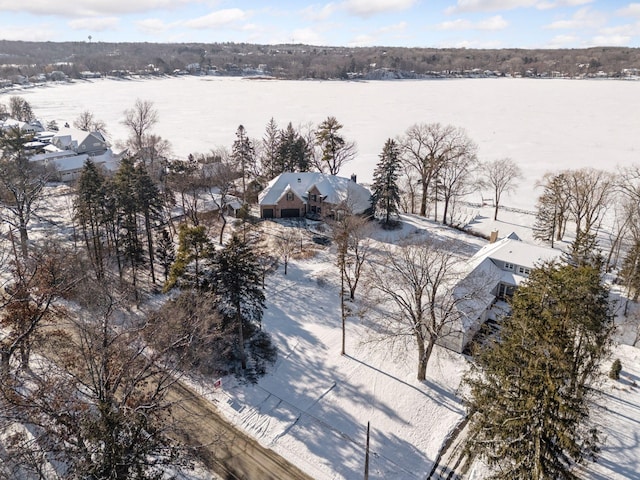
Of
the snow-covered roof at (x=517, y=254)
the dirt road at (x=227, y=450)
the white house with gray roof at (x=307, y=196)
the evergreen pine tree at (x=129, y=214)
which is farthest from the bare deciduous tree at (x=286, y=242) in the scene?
the dirt road at (x=227, y=450)

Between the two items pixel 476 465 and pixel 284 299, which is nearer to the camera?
pixel 476 465

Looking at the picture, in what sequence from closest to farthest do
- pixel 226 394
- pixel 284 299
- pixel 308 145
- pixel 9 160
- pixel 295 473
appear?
pixel 295 473 < pixel 226 394 < pixel 284 299 < pixel 9 160 < pixel 308 145

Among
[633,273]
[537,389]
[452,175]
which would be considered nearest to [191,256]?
[537,389]

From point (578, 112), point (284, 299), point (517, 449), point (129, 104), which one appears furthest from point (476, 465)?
point (129, 104)

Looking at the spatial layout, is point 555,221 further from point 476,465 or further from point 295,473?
point 295,473

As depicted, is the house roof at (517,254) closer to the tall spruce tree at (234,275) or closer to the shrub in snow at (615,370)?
the shrub in snow at (615,370)

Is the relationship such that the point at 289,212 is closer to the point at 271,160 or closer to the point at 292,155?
the point at 292,155
